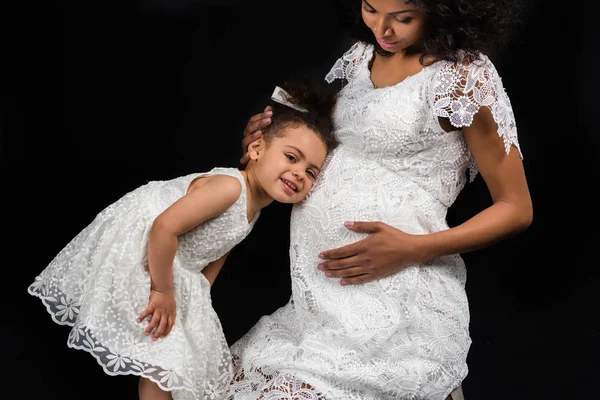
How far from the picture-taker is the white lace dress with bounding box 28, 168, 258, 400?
104 inches

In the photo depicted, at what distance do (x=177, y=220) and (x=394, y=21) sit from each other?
2.64ft

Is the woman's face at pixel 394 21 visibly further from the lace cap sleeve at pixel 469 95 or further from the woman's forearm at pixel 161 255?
the woman's forearm at pixel 161 255

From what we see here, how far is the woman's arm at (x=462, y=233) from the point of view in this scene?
105 inches

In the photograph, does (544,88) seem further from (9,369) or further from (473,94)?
(9,369)

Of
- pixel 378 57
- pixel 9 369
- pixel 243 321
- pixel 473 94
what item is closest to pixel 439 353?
pixel 473 94

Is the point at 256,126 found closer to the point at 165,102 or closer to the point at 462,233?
the point at 462,233

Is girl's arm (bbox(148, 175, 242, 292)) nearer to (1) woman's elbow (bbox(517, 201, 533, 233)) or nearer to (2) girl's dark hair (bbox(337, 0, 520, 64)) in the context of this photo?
(2) girl's dark hair (bbox(337, 0, 520, 64))

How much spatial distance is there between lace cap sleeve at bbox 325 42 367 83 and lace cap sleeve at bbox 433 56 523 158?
0.52 meters

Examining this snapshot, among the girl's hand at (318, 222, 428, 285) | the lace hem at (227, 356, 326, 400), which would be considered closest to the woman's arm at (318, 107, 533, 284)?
the girl's hand at (318, 222, 428, 285)

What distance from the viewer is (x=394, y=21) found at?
2631 mm

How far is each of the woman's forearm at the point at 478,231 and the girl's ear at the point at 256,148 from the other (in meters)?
0.57

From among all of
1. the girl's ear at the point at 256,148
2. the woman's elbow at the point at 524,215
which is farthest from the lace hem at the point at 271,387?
the woman's elbow at the point at 524,215

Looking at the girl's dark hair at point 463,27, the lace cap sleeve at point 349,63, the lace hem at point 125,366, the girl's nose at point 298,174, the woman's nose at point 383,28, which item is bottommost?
the lace hem at point 125,366

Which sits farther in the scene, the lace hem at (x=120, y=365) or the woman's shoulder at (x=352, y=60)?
the woman's shoulder at (x=352, y=60)
